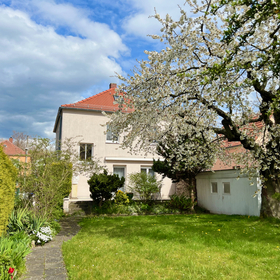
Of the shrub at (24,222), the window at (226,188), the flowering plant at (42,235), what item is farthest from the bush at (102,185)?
the flowering plant at (42,235)

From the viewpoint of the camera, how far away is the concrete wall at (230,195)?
12016 millimetres

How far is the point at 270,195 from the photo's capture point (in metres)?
9.68

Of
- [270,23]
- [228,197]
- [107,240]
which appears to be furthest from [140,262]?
[228,197]

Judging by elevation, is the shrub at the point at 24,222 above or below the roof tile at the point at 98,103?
below

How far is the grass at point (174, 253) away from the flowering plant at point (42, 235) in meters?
0.55

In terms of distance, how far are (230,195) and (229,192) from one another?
19 cm

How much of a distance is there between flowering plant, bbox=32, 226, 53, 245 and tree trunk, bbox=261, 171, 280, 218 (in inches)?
298

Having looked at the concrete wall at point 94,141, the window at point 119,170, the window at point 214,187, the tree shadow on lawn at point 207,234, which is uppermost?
the concrete wall at point 94,141

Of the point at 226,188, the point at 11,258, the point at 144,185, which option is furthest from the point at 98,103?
the point at 11,258

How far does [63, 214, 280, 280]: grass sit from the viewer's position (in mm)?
4551

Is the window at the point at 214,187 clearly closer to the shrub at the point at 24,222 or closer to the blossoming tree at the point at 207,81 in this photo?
the blossoming tree at the point at 207,81

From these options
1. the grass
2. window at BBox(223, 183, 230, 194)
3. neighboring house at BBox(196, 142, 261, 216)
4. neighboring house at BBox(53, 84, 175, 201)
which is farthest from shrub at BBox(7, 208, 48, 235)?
window at BBox(223, 183, 230, 194)

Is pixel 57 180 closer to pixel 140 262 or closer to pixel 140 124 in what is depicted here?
pixel 140 124

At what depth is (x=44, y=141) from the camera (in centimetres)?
857
